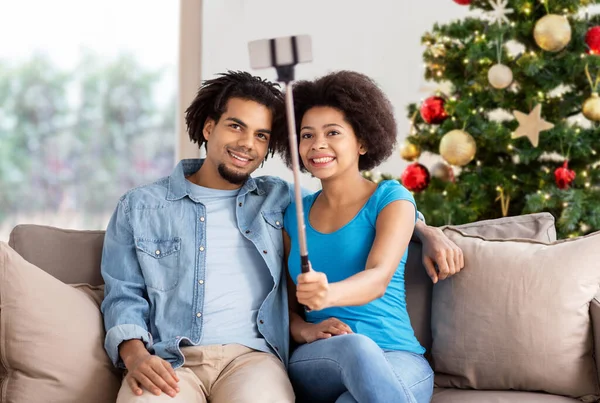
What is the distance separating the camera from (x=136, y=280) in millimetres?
1931

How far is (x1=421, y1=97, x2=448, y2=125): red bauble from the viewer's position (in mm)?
3373

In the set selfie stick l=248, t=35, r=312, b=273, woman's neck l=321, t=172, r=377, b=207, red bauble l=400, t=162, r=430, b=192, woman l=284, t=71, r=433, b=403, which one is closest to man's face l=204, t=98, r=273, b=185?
woman l=284, t=71, r=433, b=403

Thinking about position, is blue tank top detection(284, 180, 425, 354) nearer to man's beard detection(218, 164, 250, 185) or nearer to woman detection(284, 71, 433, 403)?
woman detection(284, 71, 433, 403)

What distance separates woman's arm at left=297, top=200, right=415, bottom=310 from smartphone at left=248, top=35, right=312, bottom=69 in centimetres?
40

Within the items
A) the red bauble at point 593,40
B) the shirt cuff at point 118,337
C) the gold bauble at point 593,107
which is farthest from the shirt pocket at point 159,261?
the red bauble at point 593,40

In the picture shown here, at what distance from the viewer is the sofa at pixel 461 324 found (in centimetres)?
175

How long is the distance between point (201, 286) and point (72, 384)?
0.38m

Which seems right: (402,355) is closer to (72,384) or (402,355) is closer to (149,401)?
(149,401)

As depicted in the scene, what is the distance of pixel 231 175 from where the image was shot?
2037mm

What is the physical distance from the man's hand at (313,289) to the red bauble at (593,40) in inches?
84.0

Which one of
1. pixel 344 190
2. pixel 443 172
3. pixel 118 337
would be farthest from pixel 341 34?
pixel 118 337

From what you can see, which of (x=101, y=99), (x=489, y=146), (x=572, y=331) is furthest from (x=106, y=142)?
(x=572, y=331)

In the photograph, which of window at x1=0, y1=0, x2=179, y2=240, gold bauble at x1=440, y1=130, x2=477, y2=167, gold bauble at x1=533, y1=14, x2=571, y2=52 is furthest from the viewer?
window at x1=0, y1=0, x2=179, y2=240

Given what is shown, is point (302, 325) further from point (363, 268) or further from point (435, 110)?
point (435, 110)
